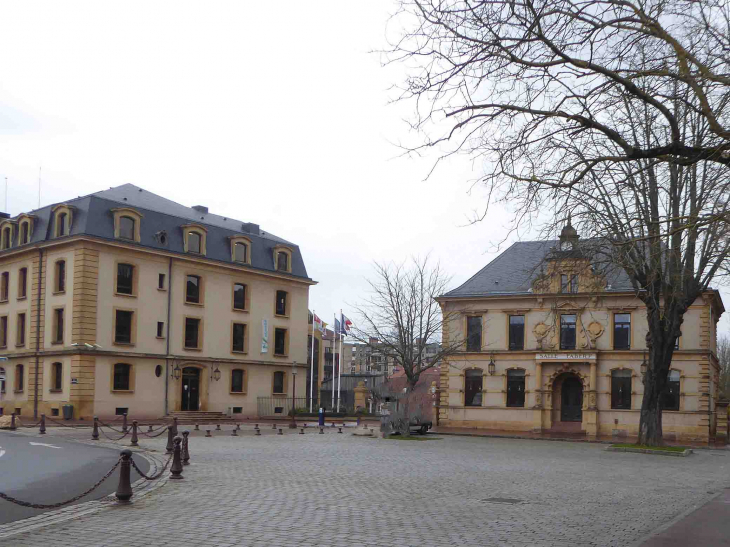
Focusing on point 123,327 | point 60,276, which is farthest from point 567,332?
point 60,276

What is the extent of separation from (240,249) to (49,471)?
36938 mm

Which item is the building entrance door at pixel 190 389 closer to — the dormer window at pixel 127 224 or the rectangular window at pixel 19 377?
the dormer window at pixel 127 224

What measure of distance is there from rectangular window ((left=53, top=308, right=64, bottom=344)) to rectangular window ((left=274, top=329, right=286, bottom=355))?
52.1ft

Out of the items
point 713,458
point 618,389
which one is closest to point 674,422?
point 618,389

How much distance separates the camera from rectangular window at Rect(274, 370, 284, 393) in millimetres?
55750

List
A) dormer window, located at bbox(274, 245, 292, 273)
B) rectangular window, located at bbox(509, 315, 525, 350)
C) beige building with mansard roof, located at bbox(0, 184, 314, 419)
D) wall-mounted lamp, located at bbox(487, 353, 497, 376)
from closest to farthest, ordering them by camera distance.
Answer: beige building with mansard roof, located at bbox(0, 184, 314, 419) < rectangular window, located at bbox(509, 315, 525, 350) < wall-mounted lamp, located at bbox(487, 353, 497, 376) < dormer window, located at bbox(274, 245, 292, 273)

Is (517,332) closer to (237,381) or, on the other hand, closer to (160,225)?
(237,381)

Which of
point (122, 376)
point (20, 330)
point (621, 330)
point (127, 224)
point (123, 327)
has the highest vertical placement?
point (127, 224)

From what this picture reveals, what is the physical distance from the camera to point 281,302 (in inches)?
2245

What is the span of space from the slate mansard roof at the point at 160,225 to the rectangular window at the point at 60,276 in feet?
5.26

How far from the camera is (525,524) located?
→ 438 inches

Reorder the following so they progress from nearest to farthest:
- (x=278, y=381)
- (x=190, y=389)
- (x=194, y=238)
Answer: (x=190, y=389) < (x=194, y=238) < (x=278, y=381)

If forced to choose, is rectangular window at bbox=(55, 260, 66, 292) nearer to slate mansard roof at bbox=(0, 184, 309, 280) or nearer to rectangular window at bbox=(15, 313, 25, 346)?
slate mansard roof at bbox=(0, 184, 309, 280)

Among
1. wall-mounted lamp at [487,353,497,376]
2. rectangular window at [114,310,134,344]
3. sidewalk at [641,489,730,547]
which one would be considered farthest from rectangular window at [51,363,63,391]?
sidewalk at [641,489,730,547]
